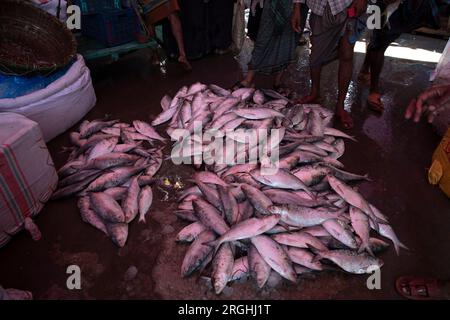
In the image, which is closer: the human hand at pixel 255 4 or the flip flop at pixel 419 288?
the flip flop at pixel 419 288

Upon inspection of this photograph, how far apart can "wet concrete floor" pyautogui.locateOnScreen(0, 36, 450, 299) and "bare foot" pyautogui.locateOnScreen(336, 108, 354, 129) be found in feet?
0.37

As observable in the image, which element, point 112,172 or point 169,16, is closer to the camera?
point 112,172

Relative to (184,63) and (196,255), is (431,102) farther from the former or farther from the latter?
(184,63)

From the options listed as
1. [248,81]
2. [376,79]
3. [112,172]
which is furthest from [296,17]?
[112,172]

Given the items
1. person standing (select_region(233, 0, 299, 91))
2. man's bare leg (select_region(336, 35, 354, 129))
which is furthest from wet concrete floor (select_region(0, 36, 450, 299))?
person standing (select_region(233, 0, 299, 91))

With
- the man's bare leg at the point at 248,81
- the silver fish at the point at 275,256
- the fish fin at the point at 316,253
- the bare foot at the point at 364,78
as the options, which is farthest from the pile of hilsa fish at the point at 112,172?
the bare foot at the point at 364,78

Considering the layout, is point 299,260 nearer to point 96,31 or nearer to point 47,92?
point 47,92

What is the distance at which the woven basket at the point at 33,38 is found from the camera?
3730 millimetres

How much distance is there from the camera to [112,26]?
498cm

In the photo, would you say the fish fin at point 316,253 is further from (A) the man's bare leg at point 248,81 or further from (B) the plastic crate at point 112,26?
(B) the plastic crate at point 112,26

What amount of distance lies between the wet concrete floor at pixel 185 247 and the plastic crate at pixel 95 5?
5.31 ft

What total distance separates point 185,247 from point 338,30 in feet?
10.2

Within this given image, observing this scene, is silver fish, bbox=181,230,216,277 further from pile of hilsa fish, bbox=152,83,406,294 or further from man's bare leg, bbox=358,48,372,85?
man's bare leg, bbox=358,48,372,85
